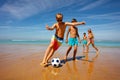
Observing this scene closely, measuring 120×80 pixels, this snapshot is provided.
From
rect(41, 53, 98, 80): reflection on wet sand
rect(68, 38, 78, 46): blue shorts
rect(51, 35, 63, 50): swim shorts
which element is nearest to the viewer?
rect(41, 53, 98, 80): reflection on wet sand

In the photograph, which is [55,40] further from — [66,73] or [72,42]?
[66,73]

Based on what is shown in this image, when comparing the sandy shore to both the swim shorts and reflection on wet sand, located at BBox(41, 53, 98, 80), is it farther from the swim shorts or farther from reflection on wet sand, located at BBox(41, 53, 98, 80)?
the swim shorts

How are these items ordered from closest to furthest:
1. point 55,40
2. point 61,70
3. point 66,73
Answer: point 66,73, point 61,70, point 55,40

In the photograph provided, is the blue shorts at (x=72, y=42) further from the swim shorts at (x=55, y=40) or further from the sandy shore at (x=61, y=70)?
the swim shorts at (x=55, y=40)

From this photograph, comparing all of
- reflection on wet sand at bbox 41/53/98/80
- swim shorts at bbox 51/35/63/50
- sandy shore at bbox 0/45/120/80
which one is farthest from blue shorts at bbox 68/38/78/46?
reflection on wet sand at bbox 41/53/98/80

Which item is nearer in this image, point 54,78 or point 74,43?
point 54,78

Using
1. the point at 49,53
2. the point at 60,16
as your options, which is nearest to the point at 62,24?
the point at 60,16

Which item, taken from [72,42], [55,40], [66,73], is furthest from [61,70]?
[72,42]

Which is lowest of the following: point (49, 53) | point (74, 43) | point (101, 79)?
point (101, 79)

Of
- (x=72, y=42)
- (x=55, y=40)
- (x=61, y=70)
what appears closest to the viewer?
(x=61, y=70)

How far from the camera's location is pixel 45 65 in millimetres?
5250

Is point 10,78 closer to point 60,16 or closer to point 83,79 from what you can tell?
point 83,79

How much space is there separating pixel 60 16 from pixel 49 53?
1.68 metres

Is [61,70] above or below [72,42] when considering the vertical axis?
below
